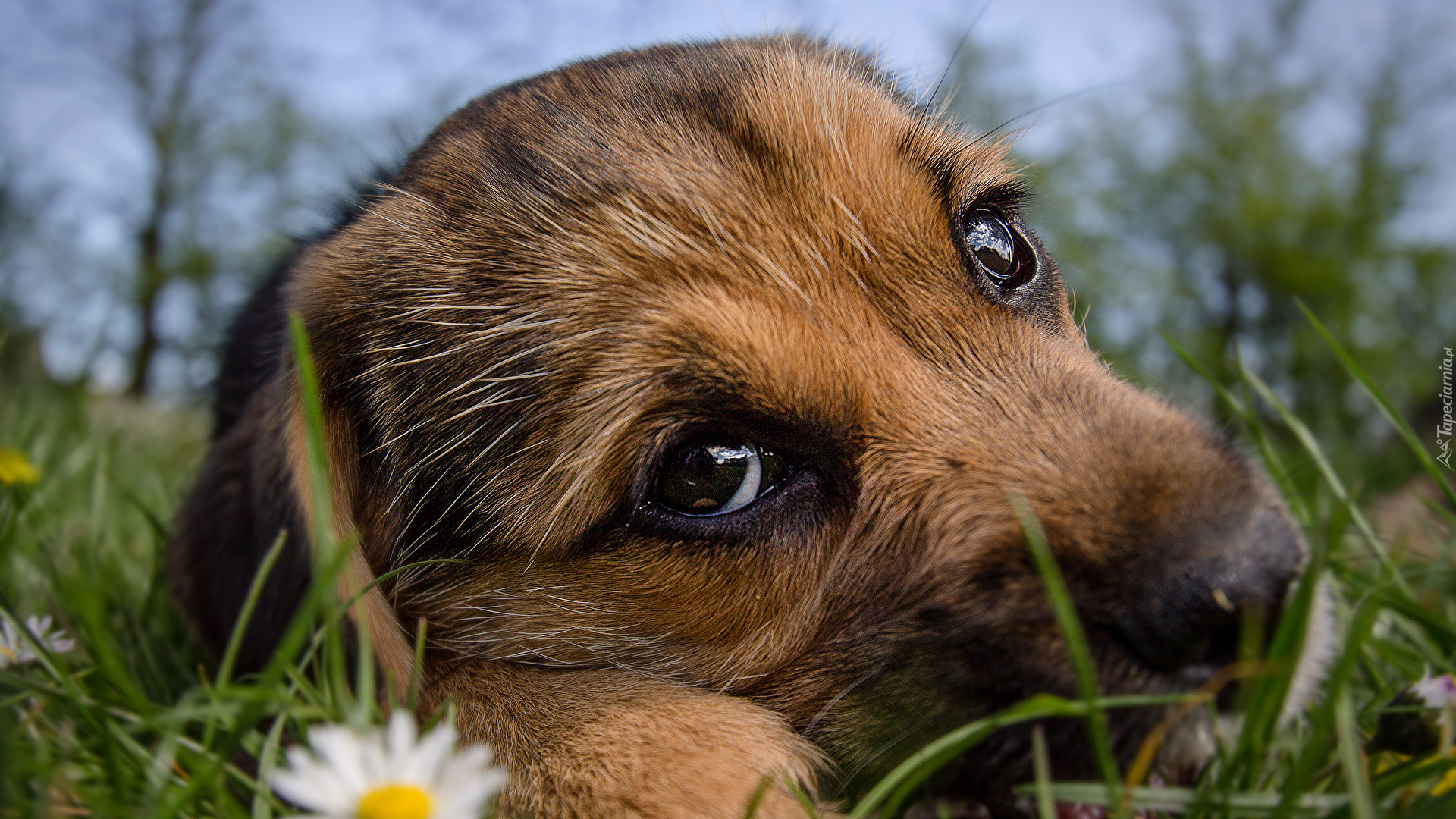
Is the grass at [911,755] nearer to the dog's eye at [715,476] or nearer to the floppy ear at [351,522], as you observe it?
the floppy ear at [351,522]

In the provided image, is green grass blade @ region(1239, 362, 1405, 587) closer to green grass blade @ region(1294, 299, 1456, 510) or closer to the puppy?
green grass blade @ region(1294, 299, 1456, 510)

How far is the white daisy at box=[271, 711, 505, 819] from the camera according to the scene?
3.44ft

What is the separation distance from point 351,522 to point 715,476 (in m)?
0.92

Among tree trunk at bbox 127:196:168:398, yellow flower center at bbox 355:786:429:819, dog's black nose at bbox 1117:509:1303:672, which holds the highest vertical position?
dog's black nose at bbox 1117:509:1303:672

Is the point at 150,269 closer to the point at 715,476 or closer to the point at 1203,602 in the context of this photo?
the point at 715,476

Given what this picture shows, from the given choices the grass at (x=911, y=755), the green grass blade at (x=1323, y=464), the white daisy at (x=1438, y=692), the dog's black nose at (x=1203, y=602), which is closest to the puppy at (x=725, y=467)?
the dog's black nose at (x=1203, y=602)

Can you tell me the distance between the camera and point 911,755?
1.80 metres

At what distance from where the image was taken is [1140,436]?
1.94 metres

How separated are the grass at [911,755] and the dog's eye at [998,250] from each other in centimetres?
75

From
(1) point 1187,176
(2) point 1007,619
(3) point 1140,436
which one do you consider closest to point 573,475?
(2) point 1007,619

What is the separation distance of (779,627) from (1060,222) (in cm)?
295

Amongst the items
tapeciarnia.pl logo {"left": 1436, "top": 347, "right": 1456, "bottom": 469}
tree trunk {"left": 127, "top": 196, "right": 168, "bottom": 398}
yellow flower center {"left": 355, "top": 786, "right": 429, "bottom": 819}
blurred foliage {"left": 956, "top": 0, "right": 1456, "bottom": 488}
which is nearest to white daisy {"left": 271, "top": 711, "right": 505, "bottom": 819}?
yellow flower center {"left": 355, "top": 786, "right": 429, "bottom": 819}

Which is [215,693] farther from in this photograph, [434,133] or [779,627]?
[434,133]

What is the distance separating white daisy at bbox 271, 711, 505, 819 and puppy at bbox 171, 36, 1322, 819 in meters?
0.68
